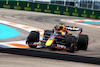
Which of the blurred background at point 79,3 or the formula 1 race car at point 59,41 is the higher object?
the blurred background at point 79,3

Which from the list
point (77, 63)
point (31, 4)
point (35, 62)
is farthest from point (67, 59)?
point (31, 4)

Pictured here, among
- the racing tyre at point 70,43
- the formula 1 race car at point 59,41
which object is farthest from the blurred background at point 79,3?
the racing tyre at point 70,43

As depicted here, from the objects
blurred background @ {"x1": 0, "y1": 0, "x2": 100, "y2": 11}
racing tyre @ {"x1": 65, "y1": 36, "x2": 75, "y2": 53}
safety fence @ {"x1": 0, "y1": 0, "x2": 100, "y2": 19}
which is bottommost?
racing tyre @ {"x1": 65, "y1": 36, "x2": 75, "y2": 53}

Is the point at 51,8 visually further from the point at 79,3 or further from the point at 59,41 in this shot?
the point at 59,41

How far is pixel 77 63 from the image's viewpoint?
31.3 ft

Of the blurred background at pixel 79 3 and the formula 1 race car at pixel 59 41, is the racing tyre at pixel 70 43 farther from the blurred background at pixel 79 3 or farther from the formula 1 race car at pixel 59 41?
the blurred background at pixel 79 3

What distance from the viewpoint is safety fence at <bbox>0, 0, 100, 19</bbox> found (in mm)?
30266

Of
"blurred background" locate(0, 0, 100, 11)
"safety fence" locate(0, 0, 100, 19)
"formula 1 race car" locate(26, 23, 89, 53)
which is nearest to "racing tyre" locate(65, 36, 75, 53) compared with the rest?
"formula 1 race car" locate(26, 23, 89, 53)

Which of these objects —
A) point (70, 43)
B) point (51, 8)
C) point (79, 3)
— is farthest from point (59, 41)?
point (79, 3)

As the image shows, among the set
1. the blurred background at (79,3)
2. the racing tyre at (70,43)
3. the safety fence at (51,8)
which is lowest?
the racing tyre at (70,43)

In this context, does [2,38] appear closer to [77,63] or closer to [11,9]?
[77,63]

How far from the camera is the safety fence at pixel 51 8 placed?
30266mm

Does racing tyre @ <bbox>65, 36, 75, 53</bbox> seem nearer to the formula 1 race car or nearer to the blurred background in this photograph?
the formula 1 race car

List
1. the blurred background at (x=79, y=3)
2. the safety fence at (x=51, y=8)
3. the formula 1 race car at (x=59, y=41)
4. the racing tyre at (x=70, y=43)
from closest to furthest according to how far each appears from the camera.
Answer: the racing tyre at (x=70, y=43) < the formula 1 race car at (x=59, y=41) < the safety fence at (x=51, y=8) < the blurred background at (x=79, y=3)
